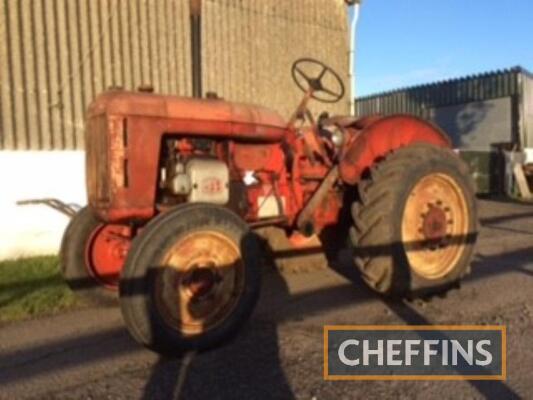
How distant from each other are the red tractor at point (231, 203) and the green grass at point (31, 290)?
0.43 meters

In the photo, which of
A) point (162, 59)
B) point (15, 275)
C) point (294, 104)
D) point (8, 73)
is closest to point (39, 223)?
point (15, 275)

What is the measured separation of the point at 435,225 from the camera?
5.84 metres

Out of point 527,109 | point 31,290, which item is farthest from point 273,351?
point 527,109

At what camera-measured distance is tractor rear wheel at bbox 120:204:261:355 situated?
4.17 meters

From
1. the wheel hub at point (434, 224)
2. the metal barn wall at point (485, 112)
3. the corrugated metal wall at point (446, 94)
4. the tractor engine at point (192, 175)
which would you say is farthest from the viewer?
the corrugated metal wall at point (446, 94)

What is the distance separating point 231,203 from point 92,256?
1459 millimetres

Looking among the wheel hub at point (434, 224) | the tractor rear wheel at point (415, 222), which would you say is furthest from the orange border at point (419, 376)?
the wheel hub at point (434, 224)

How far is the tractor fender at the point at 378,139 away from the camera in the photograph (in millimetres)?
5770

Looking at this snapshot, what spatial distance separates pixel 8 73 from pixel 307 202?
195 inches

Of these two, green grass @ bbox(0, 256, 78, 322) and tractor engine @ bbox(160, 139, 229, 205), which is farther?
green grass @ bbox(0, 256, 78, 322)

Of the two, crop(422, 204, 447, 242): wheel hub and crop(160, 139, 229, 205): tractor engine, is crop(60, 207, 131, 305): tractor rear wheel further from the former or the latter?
crop(422, 204, 447, 242): wheel hub

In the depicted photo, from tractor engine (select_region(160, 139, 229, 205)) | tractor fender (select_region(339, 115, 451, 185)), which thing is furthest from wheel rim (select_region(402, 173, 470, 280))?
tractor engine (select_region(160, 139, 229, 205))

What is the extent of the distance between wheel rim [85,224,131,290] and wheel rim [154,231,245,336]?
4.83ft

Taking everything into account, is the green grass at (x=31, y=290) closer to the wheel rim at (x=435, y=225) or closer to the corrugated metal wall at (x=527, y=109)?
the wheel rim at (x=435, y=225)
